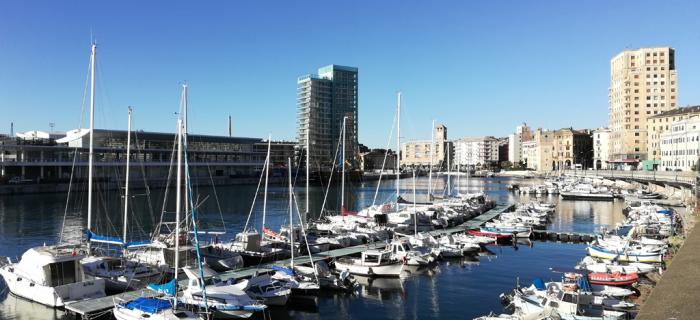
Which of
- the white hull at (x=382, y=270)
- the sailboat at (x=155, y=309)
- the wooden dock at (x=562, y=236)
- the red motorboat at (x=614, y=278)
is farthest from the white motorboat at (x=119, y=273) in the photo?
the wooden dock at (x=562, y=236)

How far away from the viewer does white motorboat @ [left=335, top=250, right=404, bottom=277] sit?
3325 cm

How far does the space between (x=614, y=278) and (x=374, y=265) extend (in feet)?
46.8

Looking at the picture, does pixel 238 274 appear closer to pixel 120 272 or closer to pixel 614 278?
pixel 120 272

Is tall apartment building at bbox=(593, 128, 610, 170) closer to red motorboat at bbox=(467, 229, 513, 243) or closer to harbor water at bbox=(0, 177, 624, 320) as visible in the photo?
harbor water at bbox=(0, 177, 624, 320)

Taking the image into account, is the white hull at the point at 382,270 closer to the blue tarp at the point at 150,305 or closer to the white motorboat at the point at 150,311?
the white motorboat at the point at 150,311

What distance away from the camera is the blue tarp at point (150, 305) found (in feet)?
70.7

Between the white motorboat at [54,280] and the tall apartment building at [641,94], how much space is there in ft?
512

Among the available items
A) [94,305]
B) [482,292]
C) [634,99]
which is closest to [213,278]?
[94,305]

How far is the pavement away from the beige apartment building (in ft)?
408

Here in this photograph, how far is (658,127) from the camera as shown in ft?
445

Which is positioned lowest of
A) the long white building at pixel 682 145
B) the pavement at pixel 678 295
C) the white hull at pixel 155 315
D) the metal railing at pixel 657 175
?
the white hull at pixel 155 315

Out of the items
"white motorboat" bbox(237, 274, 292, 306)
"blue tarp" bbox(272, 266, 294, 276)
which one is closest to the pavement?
"white motorboat" bbox(237, 274, 292, 306)

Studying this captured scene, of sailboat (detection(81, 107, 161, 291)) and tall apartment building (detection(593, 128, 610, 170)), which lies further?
tall apartment building (detection(593, 128, 610, 170))

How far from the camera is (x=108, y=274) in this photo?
28.2 metres
